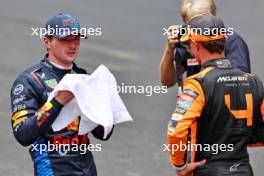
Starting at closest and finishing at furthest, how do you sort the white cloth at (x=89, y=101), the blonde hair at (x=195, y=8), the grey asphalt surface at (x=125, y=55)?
the white cloth at (x=89, y=101) < the blonde hair at (x=195, y=8) < the grey asphalt surface at (x=125, y=55)

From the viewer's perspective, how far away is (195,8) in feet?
14.8

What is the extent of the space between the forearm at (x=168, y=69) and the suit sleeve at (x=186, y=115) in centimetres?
54

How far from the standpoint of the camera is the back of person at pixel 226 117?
400cm

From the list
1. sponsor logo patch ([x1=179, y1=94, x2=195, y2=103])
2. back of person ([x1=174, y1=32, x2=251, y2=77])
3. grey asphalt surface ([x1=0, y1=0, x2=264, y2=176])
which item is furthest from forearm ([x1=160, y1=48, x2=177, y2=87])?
grey asphalt surface ([x1=0, y1=0, x2=264, y2=176])

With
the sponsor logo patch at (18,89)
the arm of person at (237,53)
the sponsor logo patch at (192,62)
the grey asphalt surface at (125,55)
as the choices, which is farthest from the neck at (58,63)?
the grey asphalt surface at (125,55)

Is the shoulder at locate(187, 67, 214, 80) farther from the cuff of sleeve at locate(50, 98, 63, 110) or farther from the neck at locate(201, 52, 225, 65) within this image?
the cuff of sleeve at locate(50, 98, 63, 110)

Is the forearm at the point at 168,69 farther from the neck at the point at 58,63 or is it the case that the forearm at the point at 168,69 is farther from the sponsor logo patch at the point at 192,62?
the neck at the point at 58,63

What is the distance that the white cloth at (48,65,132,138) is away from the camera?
388 centimetres

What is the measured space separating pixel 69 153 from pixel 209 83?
0.91 metres

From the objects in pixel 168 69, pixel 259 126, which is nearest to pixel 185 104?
pixel 259 126

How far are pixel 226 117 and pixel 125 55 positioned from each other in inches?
185

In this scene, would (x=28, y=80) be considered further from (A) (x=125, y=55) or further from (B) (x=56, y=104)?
(A) (x=125, y=55)

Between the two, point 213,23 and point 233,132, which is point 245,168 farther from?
point 213,23

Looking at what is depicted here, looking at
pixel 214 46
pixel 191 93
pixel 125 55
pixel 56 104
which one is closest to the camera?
pixel 56 104
